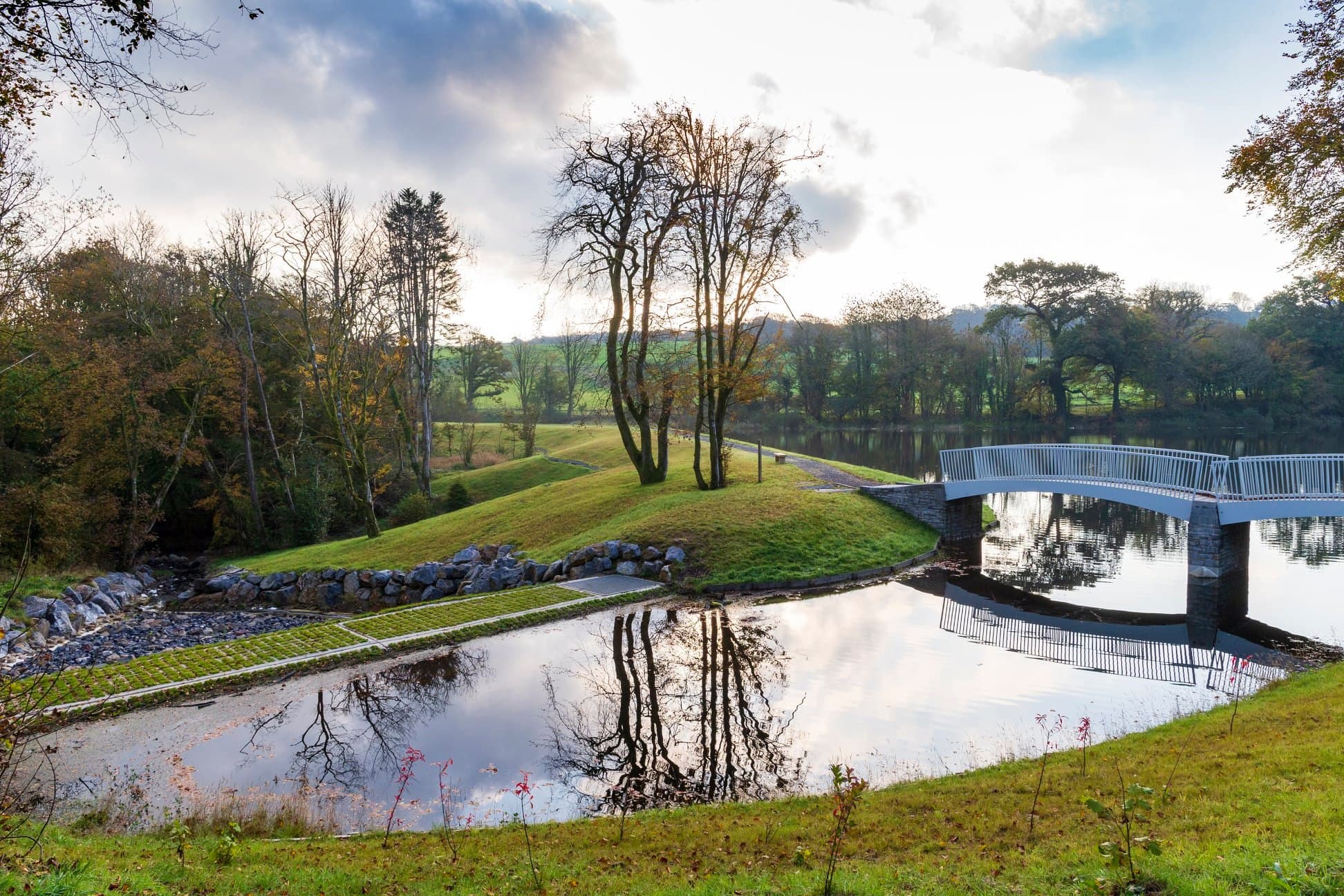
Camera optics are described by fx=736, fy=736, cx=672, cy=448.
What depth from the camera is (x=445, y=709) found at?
1110 cm

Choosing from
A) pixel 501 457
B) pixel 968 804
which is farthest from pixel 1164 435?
pixel 968 804

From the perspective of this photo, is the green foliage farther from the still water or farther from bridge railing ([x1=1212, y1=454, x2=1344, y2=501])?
bridge railing ([x1=1212, y1=454, x2=1344, y2=501])

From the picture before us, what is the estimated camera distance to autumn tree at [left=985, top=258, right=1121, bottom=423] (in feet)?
203

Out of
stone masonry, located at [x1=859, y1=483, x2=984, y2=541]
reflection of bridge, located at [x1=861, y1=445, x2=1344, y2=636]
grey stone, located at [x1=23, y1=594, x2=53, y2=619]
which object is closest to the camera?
grey stone, located at [x1=23, y1=594, x2=53, y2=619]

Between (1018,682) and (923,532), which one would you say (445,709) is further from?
(923,532)

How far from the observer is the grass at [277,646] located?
11664mm

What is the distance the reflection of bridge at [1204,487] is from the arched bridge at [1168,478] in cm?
2

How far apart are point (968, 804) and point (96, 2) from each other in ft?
32.2

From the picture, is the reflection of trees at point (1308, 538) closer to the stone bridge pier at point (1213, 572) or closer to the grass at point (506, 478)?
the stone bridge pier at point (1213, 572)

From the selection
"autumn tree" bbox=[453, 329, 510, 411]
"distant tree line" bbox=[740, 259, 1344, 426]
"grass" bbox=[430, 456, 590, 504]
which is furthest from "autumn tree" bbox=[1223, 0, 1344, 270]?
"autumn tree" bbox=[453, 329, 510, 411]

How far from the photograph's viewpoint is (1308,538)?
79.6 feet

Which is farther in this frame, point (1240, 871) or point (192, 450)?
point (192, 450)

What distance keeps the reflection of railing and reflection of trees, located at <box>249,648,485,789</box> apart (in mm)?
9832

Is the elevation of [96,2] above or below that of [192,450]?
above
